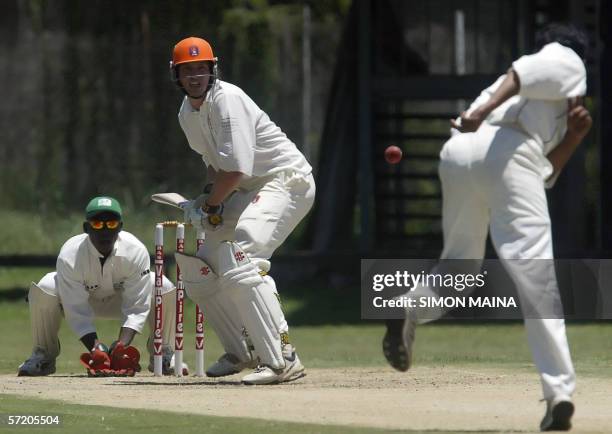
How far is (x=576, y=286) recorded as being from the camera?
1680 centimetres

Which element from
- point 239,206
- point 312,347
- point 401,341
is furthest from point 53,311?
point 312,347

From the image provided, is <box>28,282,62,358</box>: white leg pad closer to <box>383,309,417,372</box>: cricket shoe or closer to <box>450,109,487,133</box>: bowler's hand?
<box>383,309,417,372</box>: cricket shoe

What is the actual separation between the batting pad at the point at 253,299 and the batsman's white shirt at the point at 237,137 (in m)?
0.49

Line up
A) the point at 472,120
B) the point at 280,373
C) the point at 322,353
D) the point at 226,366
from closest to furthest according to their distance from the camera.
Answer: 1. the point at 472,120
2. the point at 280,373
3. the point at 226,366
4. the point at 322,353

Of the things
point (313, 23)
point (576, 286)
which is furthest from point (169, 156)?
point (576, 286)

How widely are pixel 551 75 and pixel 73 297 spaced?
4.31 m

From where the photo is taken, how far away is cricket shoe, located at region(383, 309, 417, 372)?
709 cm

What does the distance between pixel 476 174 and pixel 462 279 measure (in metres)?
1.11

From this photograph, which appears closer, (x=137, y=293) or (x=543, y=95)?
(x=543, y=95)

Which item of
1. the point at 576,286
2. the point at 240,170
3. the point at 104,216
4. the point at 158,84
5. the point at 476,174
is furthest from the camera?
the point at 158,84

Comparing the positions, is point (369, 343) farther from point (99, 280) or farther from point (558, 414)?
point (558, 414)

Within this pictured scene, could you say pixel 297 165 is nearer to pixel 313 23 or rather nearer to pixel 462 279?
pixel 462 279

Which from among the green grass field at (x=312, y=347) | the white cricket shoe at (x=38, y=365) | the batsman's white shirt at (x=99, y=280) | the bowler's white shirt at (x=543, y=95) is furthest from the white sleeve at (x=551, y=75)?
the white cricket shoe at (x=38, y=365)

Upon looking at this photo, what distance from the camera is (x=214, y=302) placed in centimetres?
912
